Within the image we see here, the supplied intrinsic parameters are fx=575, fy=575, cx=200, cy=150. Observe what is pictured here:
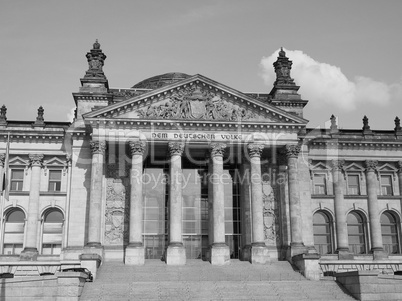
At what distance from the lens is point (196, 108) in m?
50.3

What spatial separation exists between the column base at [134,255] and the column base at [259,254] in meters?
9.07

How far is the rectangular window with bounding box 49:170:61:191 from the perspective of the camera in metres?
54.0

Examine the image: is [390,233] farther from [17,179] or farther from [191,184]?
[17,179]

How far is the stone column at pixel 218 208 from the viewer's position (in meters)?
47.2

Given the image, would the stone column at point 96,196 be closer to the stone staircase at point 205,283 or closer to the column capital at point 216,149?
the stone staircase at point 205,283

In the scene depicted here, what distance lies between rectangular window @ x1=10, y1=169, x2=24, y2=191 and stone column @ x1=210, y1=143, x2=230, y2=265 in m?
18.1

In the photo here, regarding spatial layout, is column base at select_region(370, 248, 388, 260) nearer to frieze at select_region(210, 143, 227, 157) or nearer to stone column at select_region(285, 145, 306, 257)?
stone column at select_region(285, 145, 306, 257)

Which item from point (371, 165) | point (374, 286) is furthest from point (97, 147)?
point (371, 165)

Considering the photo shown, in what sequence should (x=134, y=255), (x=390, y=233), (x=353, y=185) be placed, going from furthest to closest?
1. (x=353, y=185)
2. (x=390, y=233)
3. (x=134, y=255)

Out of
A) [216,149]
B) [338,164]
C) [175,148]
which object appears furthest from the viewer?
[338,164]

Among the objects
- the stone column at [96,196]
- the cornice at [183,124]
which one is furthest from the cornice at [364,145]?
the stone column at [96,196]

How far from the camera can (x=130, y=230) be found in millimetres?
47438

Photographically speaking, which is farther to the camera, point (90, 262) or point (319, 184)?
point (319, 184)

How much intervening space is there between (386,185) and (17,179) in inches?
1429
